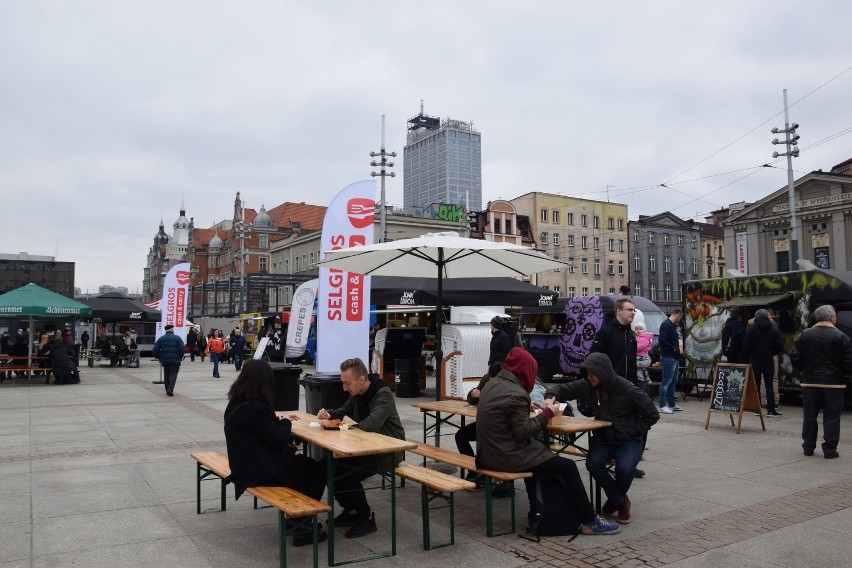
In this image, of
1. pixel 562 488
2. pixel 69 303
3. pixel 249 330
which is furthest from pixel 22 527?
pixel 249 330

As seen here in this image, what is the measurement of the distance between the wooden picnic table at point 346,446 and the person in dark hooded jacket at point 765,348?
8.67 metres

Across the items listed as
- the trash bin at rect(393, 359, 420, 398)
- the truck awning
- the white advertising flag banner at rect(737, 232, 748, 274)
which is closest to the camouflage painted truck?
the truck awning

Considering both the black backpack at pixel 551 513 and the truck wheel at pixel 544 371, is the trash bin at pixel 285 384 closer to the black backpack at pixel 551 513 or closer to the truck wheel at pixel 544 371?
the black backpack at pixel 551 513

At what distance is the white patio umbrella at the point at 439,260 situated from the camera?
7.62 metres

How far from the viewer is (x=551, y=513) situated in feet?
17.4

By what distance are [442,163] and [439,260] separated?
145262 millimetres

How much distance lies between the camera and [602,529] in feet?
17.5

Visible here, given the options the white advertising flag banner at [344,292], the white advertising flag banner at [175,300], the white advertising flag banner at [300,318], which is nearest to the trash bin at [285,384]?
the white advertising flag banner at [344,292]

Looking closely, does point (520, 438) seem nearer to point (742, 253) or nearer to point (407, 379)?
point (407, 379)

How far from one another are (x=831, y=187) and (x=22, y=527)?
49.4 meters

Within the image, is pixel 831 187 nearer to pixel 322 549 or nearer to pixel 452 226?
pixel 452 226

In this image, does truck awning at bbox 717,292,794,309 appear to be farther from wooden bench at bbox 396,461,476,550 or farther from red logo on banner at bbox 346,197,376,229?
wooden bench at bbox 396,461,476,550

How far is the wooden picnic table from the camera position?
4703 mm

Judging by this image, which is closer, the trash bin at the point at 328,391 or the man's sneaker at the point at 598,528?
the man's sneaker at the point at 598,528
